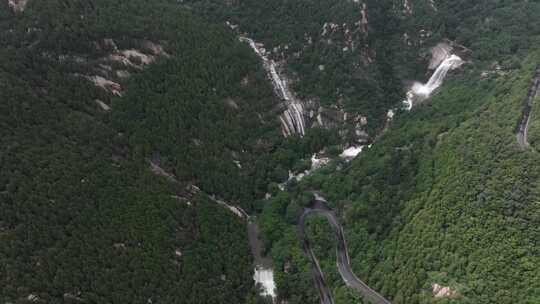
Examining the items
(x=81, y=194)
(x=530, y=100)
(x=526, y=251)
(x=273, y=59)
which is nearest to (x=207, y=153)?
(x=81, y=194)

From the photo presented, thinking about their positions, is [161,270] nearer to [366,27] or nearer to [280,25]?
[280,25]

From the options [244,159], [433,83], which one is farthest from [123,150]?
[433,83]

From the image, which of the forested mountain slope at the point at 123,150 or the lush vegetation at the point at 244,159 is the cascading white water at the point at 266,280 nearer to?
the lush vegetation at the point at 244,159

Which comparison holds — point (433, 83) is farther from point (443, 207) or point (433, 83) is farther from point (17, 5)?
point (17, 5)

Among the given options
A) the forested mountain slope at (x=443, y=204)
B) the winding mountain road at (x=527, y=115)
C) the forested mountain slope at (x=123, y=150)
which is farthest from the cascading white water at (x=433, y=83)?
the forested mountain slope at (x=123, y=150)

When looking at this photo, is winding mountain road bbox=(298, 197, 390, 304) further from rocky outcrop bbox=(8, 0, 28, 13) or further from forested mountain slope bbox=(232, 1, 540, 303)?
rocky outcrop bbox=(8, 0, 28, 13)

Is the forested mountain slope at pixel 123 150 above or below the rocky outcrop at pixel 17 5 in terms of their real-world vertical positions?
below

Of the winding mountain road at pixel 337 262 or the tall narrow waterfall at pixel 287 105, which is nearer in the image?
the winding mountain road at pixel 337 262
